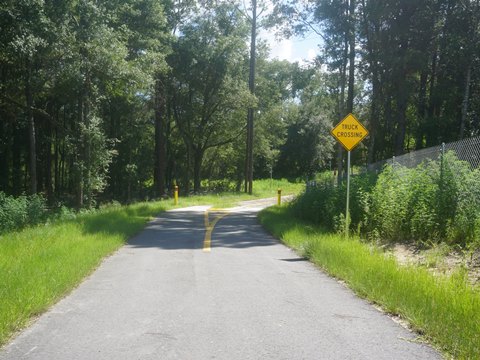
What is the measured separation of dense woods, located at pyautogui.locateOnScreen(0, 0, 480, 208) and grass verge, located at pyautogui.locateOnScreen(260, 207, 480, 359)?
58.3 feet

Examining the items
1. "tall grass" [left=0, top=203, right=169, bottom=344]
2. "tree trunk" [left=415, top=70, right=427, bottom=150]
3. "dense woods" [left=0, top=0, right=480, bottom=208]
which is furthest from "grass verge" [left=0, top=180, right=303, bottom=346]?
"tree trunk" [left=415, top=70, right=427, bottom=150]

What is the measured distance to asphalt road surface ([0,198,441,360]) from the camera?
473 cm

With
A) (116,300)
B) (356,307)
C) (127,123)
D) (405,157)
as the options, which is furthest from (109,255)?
(127,123)

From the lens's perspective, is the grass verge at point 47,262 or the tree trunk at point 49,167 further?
the tree trunk at point 49,167

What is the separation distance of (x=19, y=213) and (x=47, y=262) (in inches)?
502

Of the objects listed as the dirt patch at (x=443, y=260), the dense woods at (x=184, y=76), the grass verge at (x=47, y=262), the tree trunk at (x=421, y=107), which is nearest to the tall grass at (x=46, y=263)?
the grass verge at (x=47, y=262)

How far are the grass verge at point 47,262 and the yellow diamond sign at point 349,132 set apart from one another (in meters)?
6.38

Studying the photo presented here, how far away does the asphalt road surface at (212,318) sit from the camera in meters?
4.73

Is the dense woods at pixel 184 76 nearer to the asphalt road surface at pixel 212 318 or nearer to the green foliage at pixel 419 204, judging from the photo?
the green foliage at pixel 419 204

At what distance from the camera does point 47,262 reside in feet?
27.1

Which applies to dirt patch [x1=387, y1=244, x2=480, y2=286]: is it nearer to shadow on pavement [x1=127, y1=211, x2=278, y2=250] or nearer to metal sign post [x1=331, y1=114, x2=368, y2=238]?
metal sign post [x1=331, y1=114, x2=368, y2=238]

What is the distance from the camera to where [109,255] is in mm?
10719

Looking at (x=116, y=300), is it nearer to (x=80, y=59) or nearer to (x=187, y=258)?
(x=187, y=258)

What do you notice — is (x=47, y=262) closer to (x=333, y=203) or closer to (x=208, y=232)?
(x=208, y=232)
